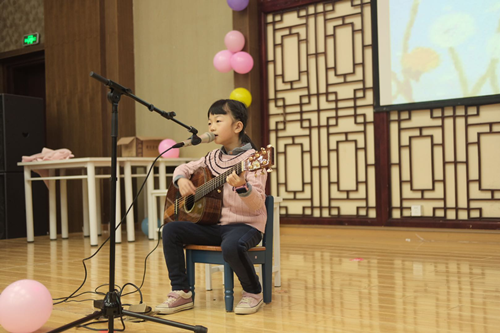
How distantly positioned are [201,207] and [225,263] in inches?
10.1

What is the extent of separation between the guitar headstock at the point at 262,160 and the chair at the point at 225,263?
42 centimetres

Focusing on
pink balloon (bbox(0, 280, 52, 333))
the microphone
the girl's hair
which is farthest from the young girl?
pink balloon (bbox(0, 280, 52, 333))

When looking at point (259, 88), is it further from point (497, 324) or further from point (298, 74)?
point (497, 324)

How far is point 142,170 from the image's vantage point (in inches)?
212

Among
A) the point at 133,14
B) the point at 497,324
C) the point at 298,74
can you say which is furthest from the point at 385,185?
the point at 133,14

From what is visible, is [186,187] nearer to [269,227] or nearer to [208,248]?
[208,248]

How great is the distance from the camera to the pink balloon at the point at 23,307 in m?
1.76

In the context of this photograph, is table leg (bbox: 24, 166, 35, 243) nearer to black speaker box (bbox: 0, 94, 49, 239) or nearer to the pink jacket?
black speaker box (bbox: 0, 94, 49, 239)

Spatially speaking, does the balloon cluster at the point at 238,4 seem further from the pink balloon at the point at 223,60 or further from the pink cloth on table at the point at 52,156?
the pink cloth on table at the point at 52,156

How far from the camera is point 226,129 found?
225cm

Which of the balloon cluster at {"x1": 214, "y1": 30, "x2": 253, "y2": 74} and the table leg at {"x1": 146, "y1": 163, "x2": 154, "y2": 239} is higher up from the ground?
the balloon cluster at {"x1": 214, "y1": 30, "x2": 253, "y2": 74}

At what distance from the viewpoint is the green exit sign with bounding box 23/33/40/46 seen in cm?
617

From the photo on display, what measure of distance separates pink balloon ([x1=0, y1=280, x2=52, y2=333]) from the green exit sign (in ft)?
16.4

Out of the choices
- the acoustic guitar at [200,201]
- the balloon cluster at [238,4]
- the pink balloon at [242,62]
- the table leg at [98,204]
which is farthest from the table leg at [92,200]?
the acoustic guitar at [200,201]
